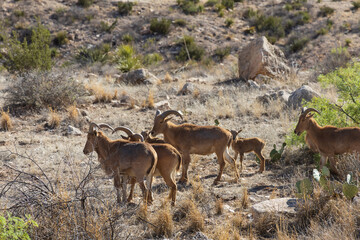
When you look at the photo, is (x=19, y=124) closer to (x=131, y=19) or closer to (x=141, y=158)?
(x=141, y=158)

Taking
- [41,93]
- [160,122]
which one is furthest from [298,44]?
[160,122]

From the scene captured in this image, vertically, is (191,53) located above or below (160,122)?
below

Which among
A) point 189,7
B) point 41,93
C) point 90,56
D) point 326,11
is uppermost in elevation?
point 41,93

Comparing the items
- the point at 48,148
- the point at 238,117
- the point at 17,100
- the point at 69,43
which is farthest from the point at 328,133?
the point at 69,43

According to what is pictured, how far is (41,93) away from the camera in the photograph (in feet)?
49.8

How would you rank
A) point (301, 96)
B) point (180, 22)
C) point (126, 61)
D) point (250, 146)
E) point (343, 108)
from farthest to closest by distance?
point (180, 22) → point (126, 61) → point (301, 96) → point (343, 108) → point (250, 146)

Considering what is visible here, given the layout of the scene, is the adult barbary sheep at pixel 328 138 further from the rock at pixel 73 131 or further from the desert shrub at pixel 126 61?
the desert shrub at pixel 126 61

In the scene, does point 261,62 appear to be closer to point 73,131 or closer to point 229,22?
point 73,131

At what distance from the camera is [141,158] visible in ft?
25.0

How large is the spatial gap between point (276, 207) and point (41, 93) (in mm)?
10661

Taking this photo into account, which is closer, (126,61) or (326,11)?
(126,61)

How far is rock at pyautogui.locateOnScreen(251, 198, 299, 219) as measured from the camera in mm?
6914

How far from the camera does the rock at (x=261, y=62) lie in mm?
20250

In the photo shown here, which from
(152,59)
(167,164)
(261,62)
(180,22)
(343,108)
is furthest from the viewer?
(180,22)
